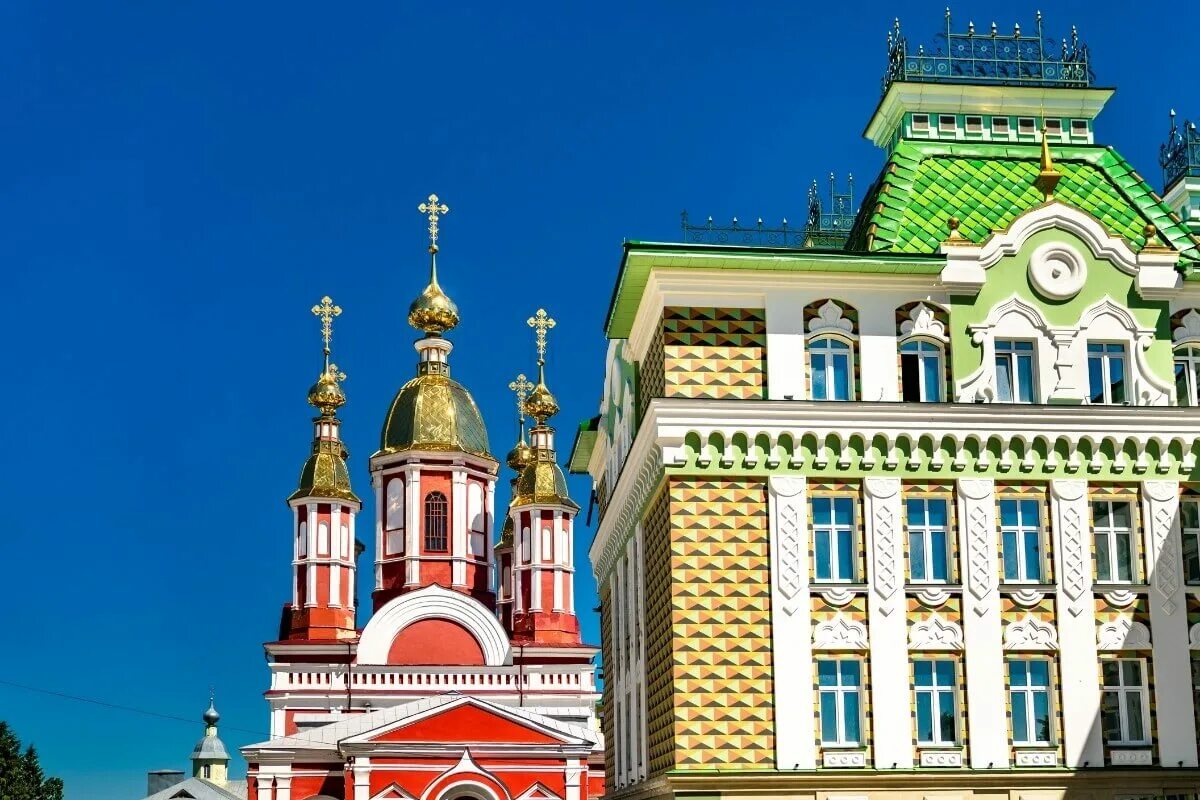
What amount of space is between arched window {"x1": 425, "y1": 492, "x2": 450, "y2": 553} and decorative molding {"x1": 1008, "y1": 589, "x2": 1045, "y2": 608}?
144ft

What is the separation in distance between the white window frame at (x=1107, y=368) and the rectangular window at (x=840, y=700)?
6.47 metres

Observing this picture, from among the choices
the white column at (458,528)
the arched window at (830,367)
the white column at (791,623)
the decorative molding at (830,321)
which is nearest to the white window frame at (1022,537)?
the arched window at (830,367)

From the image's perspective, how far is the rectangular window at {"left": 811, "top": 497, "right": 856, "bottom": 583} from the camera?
28.8 metres

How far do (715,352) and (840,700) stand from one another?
6134 millimetres

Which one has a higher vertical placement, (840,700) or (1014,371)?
(1014,371)

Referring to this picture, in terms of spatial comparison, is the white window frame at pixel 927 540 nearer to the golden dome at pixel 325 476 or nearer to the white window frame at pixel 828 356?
the white window frame at pixel 828 356

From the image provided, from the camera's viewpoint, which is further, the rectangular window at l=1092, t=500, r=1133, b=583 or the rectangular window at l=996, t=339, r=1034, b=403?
the rectangular window at l=996, t=339, r=1034, b=403

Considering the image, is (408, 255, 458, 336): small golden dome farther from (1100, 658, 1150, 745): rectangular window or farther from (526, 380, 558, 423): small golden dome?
(1100, 658, 1150, 745): rectangular window

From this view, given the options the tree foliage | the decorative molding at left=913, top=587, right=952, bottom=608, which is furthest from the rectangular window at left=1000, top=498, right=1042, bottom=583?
the tree foliage

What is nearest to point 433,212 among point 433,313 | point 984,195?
point 433,313

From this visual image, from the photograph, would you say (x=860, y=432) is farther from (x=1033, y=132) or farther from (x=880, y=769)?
(x=1033, y=132)

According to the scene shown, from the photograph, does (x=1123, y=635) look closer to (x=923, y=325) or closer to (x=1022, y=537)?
(x=1022, y=537)

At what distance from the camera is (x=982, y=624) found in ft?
93.8

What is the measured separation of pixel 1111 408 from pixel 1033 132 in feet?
23.1
